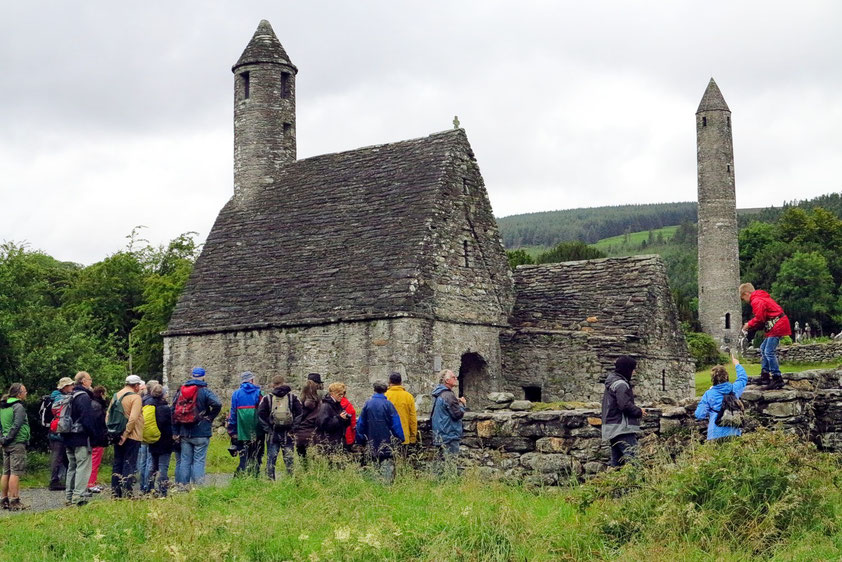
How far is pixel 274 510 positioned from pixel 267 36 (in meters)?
19.7

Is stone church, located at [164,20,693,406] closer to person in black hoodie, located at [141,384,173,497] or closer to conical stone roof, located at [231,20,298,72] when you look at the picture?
conical stone roof, located at [231,20,298,72]

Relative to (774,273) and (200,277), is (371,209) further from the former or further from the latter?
(774,273)

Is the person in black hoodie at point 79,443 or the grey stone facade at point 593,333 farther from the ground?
the grey stone facade at point 593,333

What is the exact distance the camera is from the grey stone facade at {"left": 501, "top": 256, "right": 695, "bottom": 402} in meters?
23.2

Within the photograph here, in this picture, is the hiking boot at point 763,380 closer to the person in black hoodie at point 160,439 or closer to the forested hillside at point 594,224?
the person in black hoodie at point 160,439

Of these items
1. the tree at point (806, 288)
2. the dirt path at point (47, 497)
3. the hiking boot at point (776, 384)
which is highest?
the tree at point (806, 288)

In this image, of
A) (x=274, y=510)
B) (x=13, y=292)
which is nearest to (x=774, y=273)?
(x=13, y=292)

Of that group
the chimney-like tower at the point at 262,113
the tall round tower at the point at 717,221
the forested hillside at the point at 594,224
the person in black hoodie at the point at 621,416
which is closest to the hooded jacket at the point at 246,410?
the person in black hoodie at the point at 621,416

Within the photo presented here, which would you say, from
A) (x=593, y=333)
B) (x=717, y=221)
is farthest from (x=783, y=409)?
(x=717, y=221)

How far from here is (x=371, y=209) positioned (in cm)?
2438

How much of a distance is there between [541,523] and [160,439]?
6314 millimetres

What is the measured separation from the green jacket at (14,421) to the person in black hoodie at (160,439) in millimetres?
1586

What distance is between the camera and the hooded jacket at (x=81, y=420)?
1394 cm

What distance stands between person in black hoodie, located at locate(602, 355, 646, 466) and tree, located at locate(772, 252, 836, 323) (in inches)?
2589
